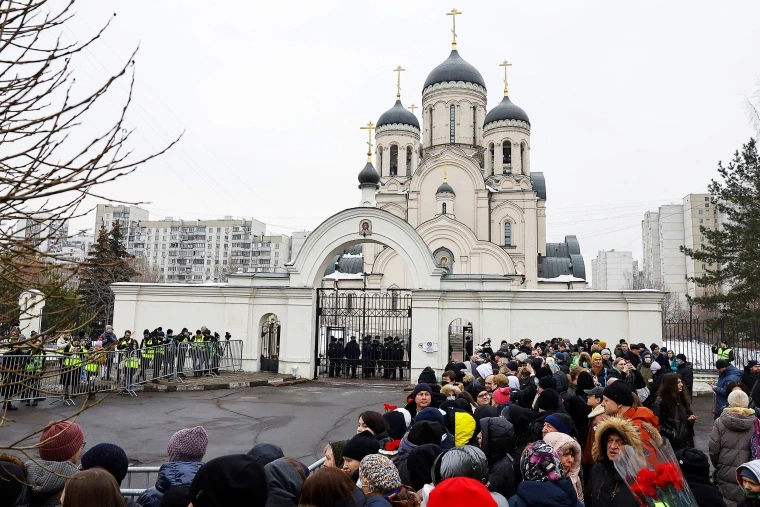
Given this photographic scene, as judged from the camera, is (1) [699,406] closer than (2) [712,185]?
Yes

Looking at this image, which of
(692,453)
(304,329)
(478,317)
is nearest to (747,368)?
(692,453)

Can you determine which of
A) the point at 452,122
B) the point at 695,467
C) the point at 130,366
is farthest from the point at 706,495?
the point at 452,122

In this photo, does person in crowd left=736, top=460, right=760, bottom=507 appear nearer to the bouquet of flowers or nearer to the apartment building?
the bouquet of flowers

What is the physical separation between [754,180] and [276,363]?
19.7 m

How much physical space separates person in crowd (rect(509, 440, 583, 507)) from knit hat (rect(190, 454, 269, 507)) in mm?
1619

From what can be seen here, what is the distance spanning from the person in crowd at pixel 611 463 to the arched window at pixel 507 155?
39773 millimetres

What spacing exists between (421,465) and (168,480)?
67.6 inches

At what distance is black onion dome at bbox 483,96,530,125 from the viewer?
41.8 m

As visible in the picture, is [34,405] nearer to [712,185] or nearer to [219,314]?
[219,314]

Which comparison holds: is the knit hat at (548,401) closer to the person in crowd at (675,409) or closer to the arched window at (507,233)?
the person in crowd at (675,409)

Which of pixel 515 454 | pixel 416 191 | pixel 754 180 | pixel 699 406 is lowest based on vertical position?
pixel 699 406

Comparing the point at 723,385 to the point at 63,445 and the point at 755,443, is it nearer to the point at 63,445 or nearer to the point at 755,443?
the point at 755,443

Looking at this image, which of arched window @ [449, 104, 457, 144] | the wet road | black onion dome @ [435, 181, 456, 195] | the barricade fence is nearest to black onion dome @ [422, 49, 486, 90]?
arched window @ [449, 104, 457, 144]

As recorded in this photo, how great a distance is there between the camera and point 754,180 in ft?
72.1
